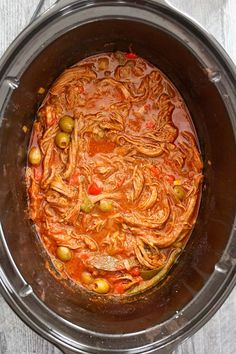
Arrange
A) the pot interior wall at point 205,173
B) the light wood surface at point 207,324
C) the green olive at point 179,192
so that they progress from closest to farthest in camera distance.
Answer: the pot interior wall at point 205,173
the light wood surface at point 207,324
the green olive at point 179,192

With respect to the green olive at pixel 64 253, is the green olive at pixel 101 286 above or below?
below

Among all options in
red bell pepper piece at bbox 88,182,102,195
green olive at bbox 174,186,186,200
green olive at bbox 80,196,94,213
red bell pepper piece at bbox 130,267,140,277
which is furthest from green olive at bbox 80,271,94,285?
green olive at bbox 174,186,186,200

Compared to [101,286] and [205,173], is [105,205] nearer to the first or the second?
[101,286]

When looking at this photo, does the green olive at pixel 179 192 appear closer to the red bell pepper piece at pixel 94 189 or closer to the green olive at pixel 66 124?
the red bell pepper piece at pixel 94 189

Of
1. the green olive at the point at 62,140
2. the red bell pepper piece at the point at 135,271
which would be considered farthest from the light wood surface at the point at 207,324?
the green olive at the point at 62,140

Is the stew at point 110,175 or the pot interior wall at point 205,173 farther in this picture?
the stew at point 110,175

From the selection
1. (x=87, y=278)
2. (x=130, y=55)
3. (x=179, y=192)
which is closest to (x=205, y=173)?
(x=179, y=192)
